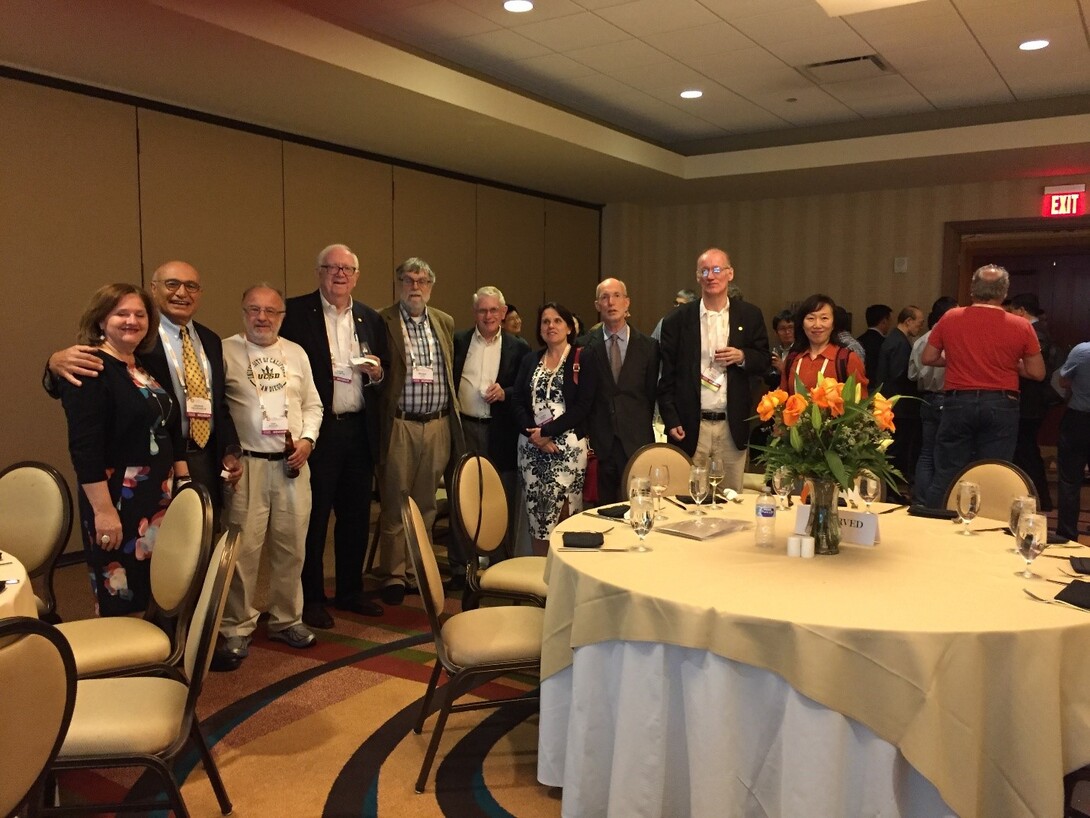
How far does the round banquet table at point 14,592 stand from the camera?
2086 mm


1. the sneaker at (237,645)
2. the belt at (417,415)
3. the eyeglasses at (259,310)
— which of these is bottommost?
the sneaker at (237,645)

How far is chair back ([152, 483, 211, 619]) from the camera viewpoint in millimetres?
2709

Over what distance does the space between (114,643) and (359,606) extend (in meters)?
1.81

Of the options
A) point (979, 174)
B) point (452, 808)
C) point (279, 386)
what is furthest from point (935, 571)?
point (979, 174)

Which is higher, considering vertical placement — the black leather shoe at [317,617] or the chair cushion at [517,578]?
the chair cushion at [517,578]

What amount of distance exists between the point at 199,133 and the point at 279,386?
301 cm

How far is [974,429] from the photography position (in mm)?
5160

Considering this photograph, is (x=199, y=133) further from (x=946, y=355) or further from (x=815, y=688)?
(x=815, y=688)

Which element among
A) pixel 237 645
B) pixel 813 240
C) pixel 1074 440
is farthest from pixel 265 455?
pixel 813 240

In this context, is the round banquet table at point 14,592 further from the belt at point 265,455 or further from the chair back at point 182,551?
the belt at point 265,455

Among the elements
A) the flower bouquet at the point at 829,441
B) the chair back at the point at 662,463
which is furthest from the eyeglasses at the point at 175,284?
the flower bouquet at the point at 829,441

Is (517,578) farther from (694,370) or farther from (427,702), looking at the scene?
(694,370)

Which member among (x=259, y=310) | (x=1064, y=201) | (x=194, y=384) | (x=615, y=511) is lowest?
(x=615, y=511)

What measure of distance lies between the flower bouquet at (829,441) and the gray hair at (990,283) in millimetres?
2817
